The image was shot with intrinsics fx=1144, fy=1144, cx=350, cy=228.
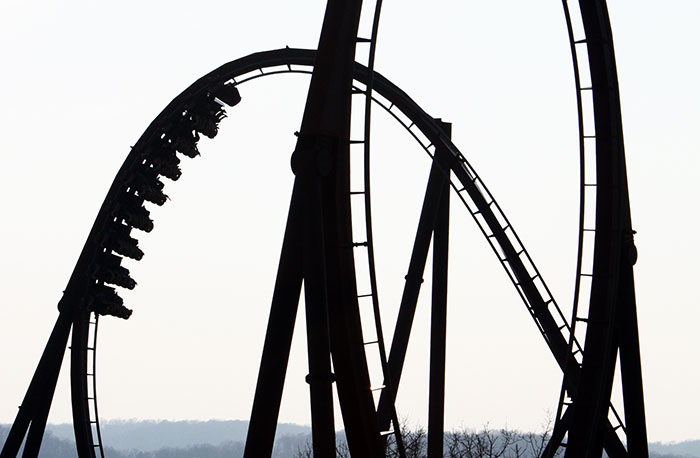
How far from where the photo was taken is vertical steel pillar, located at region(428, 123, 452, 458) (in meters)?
17.4

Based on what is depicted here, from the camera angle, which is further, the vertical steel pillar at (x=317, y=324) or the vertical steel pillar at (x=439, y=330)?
the vertical steel pillar at (x=439, y=330)

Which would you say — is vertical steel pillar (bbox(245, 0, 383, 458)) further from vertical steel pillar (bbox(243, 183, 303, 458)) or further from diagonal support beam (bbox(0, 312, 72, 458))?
diagonal support beam (bbox(0, 312, 72, 458))

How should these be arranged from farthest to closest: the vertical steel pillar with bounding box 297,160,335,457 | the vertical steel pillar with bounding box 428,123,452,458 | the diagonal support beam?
the diagonal support beam < the vertical steel pillar with bounding box 428,123,452,458 < the vertical steel pillar with bounding box 297,160,335,457

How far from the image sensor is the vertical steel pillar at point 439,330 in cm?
1742

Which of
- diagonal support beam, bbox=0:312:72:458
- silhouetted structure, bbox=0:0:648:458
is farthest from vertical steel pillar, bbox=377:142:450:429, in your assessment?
diagonal support beam, bbox=0:312:72:458

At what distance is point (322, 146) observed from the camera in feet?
39.5

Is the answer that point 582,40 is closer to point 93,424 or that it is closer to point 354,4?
point 354,4

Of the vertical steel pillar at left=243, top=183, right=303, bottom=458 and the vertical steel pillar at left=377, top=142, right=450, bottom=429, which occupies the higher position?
the vertical steel pillar at left=377, top=142, right=450, bottom=429

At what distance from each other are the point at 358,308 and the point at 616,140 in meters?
3.92

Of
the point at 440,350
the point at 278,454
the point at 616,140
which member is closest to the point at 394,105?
the point at 440,350

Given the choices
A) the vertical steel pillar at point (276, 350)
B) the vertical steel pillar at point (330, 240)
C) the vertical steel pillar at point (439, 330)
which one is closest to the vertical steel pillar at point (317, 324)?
the vertical steel pillar at point (330, 240)

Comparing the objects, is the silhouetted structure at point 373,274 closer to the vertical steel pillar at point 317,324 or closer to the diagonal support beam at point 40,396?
the vertical steel pillar at point 317,324

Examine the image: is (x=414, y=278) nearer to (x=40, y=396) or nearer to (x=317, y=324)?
(x=317, y=324)

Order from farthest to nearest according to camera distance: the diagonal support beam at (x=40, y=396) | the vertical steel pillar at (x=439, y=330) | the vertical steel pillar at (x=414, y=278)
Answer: the diagonal support beam at (x=40, y=396)
the vertical steel pillar at (x=414, y=278)
the vertical steel pillar at (x=439, y=330)
